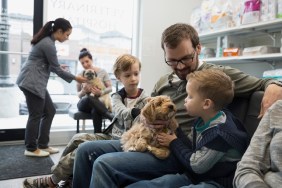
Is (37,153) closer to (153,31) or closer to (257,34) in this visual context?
(153,31)

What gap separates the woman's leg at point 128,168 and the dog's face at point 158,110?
0.19m

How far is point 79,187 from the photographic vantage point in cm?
152

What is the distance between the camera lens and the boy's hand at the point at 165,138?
52.1 inches

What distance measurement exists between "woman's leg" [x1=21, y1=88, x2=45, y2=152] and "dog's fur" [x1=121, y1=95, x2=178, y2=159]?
6.34 feet

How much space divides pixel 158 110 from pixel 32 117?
217cm

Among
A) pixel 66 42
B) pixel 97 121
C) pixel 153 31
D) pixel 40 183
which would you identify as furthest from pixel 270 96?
pixel 66 42

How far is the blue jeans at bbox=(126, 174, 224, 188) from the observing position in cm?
111

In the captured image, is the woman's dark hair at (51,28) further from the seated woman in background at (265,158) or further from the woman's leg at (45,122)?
the seated woman in background at (265,158)

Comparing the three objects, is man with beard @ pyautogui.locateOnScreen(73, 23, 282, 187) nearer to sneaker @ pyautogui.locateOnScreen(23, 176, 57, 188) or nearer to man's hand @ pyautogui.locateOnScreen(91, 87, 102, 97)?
sneaker @ pyautogui.locateOnScreen(23, 176, 57, 188)

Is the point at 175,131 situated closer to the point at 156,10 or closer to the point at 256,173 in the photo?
the point at 256,173

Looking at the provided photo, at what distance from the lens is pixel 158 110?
136cm

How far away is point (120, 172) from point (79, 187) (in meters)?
0.40

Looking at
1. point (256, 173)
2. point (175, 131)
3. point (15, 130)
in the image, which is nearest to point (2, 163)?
point (15, 130)

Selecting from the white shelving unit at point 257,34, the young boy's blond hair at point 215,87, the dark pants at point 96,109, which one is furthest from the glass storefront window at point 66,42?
the young boy's blond hair at point 215,87
